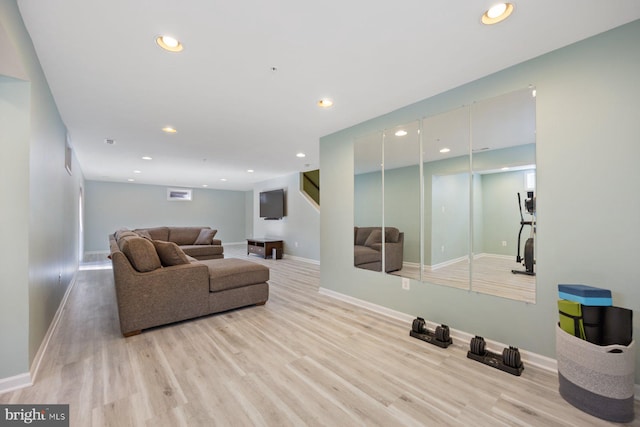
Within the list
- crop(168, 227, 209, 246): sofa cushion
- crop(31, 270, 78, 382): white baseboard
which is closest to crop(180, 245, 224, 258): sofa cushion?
crop(168, 227, 209, 246): sofa cushion

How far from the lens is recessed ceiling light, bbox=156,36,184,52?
5.71ft

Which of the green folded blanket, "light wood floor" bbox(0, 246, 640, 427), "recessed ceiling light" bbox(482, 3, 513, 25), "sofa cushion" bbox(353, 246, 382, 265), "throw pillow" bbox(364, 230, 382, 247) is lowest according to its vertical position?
"light wood floor" bbox(0, 246, 640, 427)

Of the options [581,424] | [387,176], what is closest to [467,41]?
[387,176]

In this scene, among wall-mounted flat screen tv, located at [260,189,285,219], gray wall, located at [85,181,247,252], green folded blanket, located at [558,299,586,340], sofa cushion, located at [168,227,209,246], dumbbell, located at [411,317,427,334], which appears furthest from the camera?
gray wall, located at [85,181,247,252]

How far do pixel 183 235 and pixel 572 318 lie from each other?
7.48 metres

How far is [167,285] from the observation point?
2.67 meters

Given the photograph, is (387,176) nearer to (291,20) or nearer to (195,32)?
(291,20)

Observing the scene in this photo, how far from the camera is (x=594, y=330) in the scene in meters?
1.54

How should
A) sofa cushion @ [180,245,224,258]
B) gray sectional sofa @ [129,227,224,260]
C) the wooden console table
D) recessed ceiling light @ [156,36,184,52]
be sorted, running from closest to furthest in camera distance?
1. recessed ceiling light @ [156,36,184,52]
2. sofa cushion @ [180,245,224,258]
3. gray sectional sofa @ [129,227,224,260]
4. the wooden console table

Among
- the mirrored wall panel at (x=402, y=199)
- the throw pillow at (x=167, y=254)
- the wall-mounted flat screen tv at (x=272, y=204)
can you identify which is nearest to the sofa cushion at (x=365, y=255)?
the mirrored wall panel at (x=402, y=199)

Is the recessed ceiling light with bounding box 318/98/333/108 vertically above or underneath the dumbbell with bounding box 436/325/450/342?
above

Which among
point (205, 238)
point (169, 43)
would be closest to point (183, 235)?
point (205, 238)

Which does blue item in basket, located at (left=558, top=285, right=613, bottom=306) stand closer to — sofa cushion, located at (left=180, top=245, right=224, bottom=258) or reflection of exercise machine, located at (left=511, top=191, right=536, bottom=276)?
reflection of exercise machine, located at (left=511, top=191, right=536, bottom=276)

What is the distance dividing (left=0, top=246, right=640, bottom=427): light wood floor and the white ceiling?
7.53ft
